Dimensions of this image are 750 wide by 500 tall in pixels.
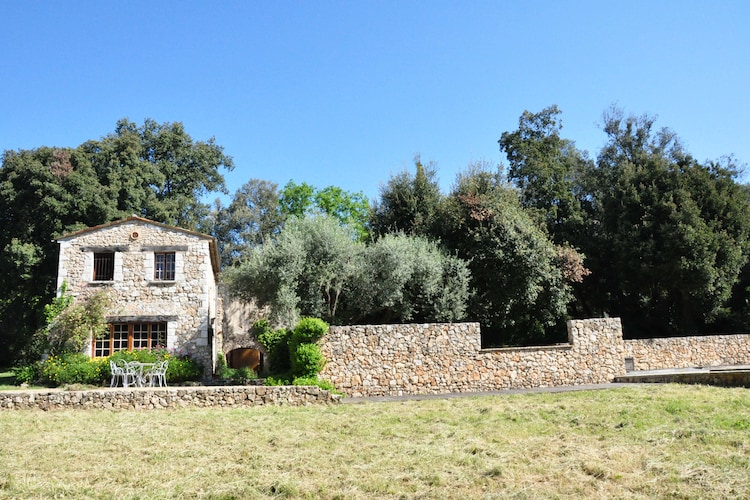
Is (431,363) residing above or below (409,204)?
below

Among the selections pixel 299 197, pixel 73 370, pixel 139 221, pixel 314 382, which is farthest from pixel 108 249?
pixel 299 197

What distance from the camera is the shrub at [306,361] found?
1675cm

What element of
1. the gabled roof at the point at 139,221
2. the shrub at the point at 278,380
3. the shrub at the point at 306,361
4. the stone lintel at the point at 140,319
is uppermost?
the gabled roof at the point at 139,221

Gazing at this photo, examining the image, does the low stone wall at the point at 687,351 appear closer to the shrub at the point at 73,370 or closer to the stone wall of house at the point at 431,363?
the stone wall of house at the point at 431,363

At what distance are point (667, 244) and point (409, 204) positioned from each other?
38.8ft

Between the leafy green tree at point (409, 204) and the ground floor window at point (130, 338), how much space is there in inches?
401

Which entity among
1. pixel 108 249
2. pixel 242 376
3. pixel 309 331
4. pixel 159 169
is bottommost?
pixel 242 376

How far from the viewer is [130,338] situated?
64.8ft

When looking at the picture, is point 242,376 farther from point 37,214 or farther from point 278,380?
point 37,214

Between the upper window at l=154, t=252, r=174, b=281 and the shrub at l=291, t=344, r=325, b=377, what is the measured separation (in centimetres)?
654

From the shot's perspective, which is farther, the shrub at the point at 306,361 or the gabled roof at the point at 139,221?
the gabled roof at the point at 139,221

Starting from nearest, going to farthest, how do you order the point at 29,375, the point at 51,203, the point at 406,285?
1. the point at 29,375
2. the point at 406,285
3. the point at 51,203

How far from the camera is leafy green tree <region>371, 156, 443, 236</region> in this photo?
2447 centimetres

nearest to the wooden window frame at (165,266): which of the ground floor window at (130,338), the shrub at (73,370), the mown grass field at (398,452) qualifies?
the ground floor window at (130,338)
